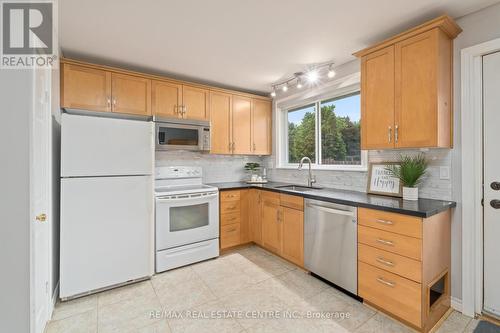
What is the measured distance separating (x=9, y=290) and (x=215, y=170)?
2.88 m

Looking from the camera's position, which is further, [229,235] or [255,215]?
[255,215]

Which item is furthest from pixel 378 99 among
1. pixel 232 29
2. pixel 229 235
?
pixel 229 235

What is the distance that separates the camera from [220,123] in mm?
3602

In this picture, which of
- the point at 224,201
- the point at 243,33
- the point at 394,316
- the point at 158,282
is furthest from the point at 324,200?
the point at 158,282

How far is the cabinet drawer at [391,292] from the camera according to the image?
173cm

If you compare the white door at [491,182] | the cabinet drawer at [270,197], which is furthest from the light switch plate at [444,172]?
the cabinet drawer at [270,197]

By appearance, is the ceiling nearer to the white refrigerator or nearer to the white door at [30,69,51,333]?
the white door at [30,69,51,333]

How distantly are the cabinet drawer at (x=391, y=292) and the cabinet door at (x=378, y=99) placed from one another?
1136 millimetres

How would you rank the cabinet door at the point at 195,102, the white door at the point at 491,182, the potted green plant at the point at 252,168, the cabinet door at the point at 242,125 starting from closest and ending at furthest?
the white door at the point at 491,182 → the cabinet door at the point at 195,102 → the cabinet door at the point at 242,125 → the potted green plant at the point at 252,168

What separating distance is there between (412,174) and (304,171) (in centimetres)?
158

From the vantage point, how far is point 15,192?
1134mm

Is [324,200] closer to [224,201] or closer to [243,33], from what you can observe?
[224,201]

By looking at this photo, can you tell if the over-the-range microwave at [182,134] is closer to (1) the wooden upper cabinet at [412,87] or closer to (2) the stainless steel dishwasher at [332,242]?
(2) the stainless steel dishwasher at [332,242]

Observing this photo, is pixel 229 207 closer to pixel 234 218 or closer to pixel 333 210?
pixel 234 218
